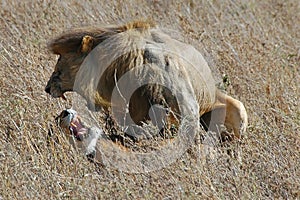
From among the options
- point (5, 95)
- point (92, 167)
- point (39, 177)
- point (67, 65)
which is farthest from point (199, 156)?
point (5, 95)

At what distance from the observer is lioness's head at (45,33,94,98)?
219 inches

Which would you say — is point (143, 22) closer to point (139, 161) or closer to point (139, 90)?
point (139, 90)

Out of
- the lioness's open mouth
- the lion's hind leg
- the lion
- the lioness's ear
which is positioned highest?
the lioness's ear

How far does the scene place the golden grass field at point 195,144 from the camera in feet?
14.2

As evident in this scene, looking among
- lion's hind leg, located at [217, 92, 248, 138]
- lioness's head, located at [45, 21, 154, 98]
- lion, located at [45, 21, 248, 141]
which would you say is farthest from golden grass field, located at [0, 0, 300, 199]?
lion, located at [45, 21, 248, 141]

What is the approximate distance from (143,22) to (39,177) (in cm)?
176

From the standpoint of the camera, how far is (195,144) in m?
5.06

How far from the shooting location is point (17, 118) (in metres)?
5.39

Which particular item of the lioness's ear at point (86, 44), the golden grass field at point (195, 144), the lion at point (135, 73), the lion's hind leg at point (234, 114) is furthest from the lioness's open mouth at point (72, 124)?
the lion's hind leg at point (234, 114)

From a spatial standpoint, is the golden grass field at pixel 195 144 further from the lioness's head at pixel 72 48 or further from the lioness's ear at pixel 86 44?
the lioness's ear at pixel 86 44

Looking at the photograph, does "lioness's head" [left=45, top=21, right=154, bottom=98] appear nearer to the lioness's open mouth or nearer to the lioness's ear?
the lioness's ear

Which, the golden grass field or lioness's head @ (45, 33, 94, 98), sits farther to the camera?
lioness's head @ (45, 33, 94, 98)

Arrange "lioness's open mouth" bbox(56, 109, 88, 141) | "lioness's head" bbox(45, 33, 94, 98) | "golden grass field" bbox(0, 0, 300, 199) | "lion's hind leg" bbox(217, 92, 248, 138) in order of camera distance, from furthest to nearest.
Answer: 1. "lion's hind leg" bbox(217, 92, 248, 138)
2. "lioness's head" bbox(45, 33, 94, 98)
3. "lioness's open mouth" bbox(56, 109, 88, 141)
4. "golden grass field" bbox(0, 0, 300, 199)

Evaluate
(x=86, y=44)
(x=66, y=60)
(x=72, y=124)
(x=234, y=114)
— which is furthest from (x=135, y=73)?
(x=234, y=114)
